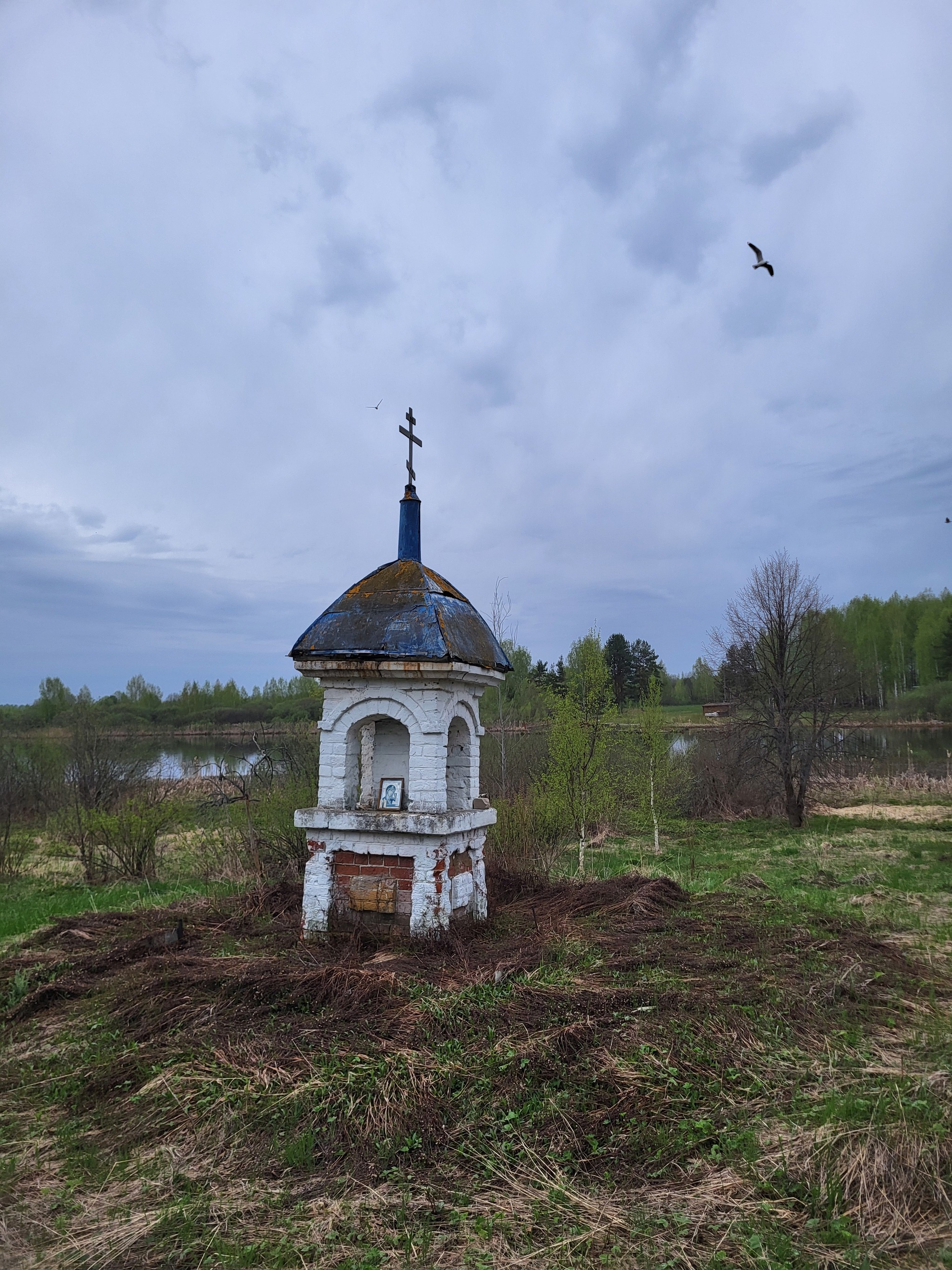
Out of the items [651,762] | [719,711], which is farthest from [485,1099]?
[719,711]

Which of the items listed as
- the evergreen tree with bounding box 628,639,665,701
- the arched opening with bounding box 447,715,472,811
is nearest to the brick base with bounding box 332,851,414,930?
the arched opening with bounding box 447,715,472,811

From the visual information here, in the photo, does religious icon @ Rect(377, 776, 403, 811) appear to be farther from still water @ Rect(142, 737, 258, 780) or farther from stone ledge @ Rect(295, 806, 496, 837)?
still water @ Rect(142, 737, 258, 780)

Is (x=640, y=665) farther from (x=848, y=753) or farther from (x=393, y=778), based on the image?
(x=393, y=778)

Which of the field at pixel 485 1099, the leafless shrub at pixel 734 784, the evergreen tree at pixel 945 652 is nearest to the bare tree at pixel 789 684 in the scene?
the leafless shrub at pixel 734 784

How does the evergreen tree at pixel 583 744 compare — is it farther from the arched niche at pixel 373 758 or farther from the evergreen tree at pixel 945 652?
the evergreen tree at pixel 945 652

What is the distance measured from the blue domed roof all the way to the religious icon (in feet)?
3.96

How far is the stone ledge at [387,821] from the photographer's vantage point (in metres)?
6.17

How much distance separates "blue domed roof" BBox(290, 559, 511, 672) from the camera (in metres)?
6.41

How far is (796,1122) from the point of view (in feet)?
12.3

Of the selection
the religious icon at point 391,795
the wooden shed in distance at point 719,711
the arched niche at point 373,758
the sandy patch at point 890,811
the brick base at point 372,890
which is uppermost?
the wooden shed in distance at point 719,711

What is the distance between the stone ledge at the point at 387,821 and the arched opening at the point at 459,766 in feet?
2.81

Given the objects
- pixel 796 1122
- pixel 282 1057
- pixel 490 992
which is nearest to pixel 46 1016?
pixel 282 1057

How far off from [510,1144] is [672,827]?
51.8ft

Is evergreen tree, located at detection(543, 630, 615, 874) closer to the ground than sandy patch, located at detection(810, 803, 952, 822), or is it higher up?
higher up
